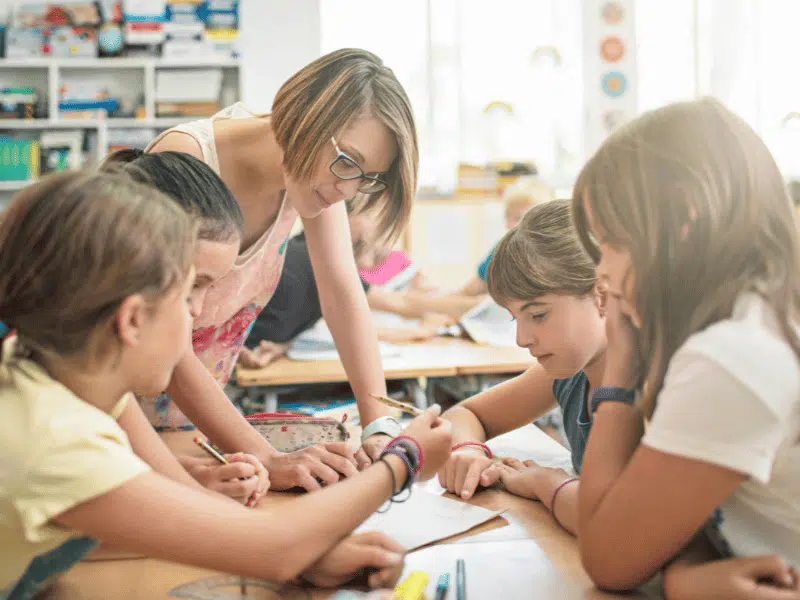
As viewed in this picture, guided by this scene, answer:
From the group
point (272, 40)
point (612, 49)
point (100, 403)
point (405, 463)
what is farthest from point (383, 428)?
point (612, 49)

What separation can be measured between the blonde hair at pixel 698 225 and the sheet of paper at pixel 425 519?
13.0 inches

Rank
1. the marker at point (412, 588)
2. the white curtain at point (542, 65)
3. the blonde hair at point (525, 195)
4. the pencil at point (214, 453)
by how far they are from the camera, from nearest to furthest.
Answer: the marker at point (412, 588), the pencil at point (214, 453), the blonde hair at point (525, 195), the white curtain at point (542, 65)

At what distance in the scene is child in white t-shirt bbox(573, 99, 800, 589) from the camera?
821 millimetres

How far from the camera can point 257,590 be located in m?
0.93

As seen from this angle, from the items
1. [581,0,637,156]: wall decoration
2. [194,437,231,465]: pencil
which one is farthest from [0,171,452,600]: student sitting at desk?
[581,0,637,156]: wall decoration

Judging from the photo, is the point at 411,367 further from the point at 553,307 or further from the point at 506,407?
the point at 553,307

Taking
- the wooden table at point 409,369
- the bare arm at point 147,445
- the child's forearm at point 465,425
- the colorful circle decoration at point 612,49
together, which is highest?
the colorful circle decoration at point 612,49

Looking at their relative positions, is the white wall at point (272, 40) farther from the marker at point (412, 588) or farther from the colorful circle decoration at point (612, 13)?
the marker at point (412, 588)

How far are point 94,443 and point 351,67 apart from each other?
2.85ft

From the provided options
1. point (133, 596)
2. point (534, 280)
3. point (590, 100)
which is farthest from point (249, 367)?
point (590, 100)

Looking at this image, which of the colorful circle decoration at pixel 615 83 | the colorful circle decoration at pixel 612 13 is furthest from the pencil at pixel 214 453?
the colorful circle decoration at pixel 612 13

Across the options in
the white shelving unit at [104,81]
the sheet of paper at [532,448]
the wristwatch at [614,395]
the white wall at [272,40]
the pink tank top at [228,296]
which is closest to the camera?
the wristwatch at [614,395]

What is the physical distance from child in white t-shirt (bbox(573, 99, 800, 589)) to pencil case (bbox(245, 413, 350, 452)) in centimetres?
66

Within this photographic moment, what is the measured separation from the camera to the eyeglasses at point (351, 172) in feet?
4.68
